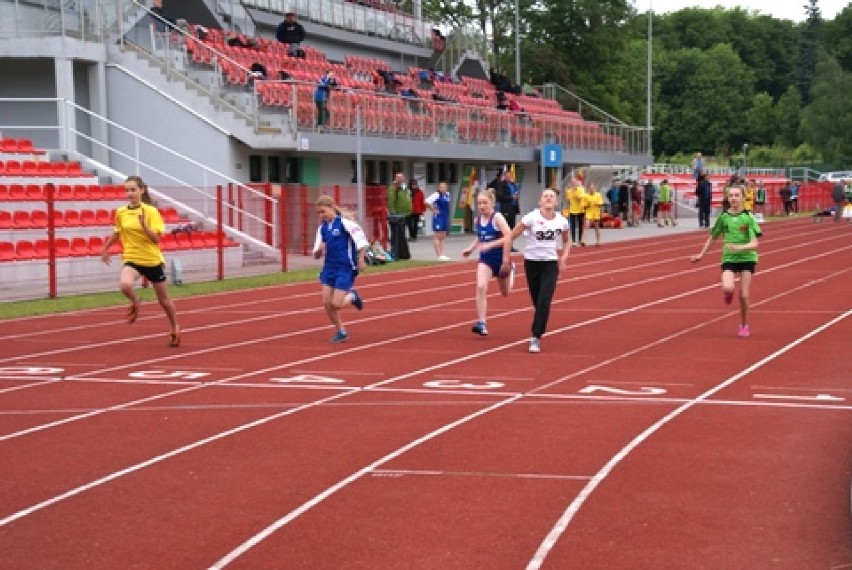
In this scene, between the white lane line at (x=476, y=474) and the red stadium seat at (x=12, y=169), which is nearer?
the white lane line at (x=476, y=474)

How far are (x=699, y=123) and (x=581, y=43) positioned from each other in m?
56.3

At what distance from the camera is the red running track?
688 centimetres

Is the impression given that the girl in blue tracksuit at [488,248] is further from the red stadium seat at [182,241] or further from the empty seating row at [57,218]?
the red stadium seat at [182,241]

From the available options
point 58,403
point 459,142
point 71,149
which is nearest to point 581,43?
point 459,142

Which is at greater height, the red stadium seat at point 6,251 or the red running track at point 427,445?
the red stadium seat at point 6,251

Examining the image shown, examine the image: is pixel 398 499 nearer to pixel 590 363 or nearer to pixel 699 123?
pixel 590 363

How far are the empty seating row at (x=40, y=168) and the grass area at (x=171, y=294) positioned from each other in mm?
4688

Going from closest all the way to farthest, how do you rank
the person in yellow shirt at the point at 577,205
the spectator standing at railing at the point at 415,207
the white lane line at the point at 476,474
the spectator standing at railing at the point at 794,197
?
1. the white lane line at the point at 476,474
2. the person in yellow shirt at the point at 577,205
3. the spectator standing at railing at the point at 415,207
4. the spectator standing at railing at the point at 794,197

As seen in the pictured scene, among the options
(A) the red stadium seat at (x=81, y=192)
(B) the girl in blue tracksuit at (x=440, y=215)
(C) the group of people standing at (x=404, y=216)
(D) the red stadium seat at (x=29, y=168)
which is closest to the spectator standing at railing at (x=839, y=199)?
(C) the group of people standing at (x=404, y=216)

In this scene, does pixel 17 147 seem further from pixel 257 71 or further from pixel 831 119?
pixel 831 119

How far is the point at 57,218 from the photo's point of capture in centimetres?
2578

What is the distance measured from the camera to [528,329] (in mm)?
17250

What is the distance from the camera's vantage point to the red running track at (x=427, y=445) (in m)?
6.88

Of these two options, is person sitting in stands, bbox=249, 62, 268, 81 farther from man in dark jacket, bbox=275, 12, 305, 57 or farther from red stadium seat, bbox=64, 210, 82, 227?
red stadium seat, bbox=64, 210, 82, 227
